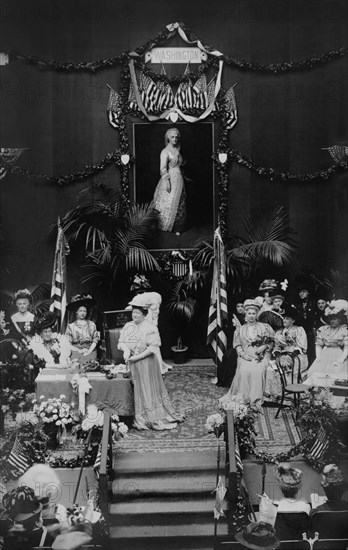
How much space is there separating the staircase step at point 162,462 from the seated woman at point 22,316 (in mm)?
3116

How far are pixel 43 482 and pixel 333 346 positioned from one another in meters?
4.93

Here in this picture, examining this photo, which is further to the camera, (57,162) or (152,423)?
(57,162)

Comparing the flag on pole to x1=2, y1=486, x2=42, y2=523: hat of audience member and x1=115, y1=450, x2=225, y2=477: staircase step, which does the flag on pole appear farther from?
x1=2, y1=486, x2=42, y2=523: hat of audience member

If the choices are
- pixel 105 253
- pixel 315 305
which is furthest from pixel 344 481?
pixel 105 253

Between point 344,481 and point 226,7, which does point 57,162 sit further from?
point 344,481

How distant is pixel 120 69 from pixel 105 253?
129 inches

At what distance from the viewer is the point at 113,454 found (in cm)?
1180

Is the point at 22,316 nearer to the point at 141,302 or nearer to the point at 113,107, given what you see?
the point at 141,302

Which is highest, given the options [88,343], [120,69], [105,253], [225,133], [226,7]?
[226,7]

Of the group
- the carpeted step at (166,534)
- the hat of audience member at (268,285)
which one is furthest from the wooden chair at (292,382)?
the carpeted step at (166,534)

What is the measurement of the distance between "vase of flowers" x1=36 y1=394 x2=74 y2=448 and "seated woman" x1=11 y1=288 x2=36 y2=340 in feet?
6.74

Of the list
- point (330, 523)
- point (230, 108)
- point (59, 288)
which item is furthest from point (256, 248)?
point (330, 523)

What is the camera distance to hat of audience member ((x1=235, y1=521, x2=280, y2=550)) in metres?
10.1

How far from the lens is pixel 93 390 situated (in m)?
12.4
